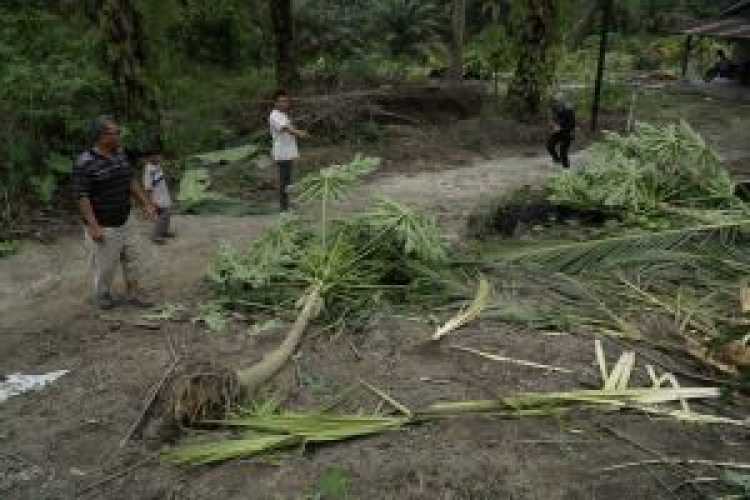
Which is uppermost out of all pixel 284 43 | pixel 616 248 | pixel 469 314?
pixel 284 43

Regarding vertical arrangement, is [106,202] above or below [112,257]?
above

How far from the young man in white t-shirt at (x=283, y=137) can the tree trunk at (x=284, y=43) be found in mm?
A: 8048

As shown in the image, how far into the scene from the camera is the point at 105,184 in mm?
7211

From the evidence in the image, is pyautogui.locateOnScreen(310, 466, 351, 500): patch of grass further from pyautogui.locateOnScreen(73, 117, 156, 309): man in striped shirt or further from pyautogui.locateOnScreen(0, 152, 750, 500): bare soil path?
pyautogui.locateOnScreen(73, 117, 156, 309): man in striped shirt

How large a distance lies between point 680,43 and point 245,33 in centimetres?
1806

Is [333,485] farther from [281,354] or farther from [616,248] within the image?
[616,248]

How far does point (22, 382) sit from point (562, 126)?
356 inches

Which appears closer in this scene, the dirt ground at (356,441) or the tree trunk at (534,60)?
the dirt ground at (356,441)

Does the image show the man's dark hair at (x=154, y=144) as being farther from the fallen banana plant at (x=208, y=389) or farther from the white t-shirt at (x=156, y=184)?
the fallen banana plant at (x=208, y=389)

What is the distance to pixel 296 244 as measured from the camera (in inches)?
319

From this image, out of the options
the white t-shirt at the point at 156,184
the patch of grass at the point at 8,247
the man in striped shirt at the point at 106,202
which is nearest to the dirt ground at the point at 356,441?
the man in striped shirt at the point at 106,202

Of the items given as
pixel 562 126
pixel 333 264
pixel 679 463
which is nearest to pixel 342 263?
pixel 333 264

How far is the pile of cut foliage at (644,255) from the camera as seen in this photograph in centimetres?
644

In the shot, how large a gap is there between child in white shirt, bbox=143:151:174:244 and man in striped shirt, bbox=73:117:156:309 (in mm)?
1506
